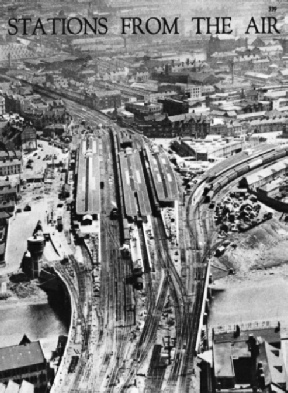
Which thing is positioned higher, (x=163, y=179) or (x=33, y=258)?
(x=163, y=179)

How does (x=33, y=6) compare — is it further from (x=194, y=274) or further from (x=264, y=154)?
(x=194, y=274)

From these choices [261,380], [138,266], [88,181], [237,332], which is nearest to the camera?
[261,380]

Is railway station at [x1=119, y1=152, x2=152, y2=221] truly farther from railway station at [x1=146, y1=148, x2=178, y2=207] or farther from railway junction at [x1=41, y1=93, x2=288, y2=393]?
railway station at [x1=146, y1=148, x2=178, y2=207]

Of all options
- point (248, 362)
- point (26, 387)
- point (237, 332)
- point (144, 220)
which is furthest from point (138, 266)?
point (26, 387)

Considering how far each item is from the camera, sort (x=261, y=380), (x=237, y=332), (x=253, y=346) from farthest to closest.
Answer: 1. (x=237, y=332)
2. (x=253, y=346)
3. (x=261, y=380)

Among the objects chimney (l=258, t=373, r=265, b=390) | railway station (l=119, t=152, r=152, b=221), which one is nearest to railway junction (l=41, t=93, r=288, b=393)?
railway station (l=119, t=152, r=152, b=221)

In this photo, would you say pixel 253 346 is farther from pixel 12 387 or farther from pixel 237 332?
pixel 12 387

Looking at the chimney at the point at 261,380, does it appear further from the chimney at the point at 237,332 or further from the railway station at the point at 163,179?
the railway station at the point at 163,179

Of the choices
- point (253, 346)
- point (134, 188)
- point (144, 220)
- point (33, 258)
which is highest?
point (134, 188)

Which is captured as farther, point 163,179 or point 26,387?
point 163,179
